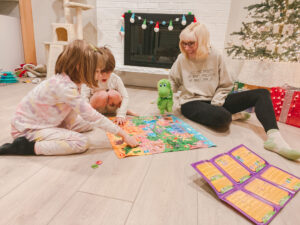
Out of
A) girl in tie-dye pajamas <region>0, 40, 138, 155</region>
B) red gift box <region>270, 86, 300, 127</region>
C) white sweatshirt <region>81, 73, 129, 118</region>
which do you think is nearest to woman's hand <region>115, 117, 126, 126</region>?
white sweatshirt <region>81, 73, 129, 118</region>

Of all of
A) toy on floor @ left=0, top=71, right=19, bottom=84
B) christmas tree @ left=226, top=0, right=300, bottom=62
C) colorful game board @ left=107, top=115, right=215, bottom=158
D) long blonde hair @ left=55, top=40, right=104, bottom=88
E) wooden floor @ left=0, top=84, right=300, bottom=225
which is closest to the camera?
wooden floor @ left=0, top=84, right=300, bottom=225

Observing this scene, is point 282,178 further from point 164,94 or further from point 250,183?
point 164,94

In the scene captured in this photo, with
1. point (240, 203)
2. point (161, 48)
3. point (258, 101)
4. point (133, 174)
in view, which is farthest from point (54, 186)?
point (161, 48)

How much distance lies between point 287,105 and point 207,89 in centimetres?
66

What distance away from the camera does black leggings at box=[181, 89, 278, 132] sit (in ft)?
4.12

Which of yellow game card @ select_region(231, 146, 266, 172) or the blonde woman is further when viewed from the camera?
the blonde woman

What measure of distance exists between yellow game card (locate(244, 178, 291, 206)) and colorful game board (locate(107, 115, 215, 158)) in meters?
0.35

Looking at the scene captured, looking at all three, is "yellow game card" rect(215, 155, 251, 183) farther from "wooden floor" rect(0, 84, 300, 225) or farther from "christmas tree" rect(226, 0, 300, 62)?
"christmas tree" rect(226, 0, 300, 62)

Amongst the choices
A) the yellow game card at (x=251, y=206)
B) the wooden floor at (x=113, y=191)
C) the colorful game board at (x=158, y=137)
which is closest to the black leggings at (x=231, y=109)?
the colorful game board at (x=158, y=137)

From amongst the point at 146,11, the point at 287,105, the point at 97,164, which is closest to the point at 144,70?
the point at 146,11

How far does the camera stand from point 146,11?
2.52 metres

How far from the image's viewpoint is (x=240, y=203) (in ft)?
2.30

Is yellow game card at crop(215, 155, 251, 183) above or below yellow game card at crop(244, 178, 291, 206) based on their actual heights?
above

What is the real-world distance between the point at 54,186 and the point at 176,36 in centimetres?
225
